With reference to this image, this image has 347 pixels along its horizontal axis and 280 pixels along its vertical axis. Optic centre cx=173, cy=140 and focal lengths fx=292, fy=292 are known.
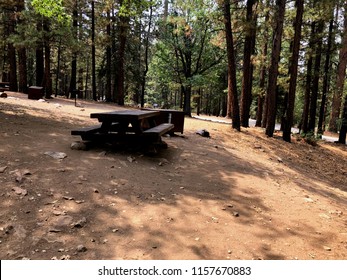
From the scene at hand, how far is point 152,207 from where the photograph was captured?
4.46 m

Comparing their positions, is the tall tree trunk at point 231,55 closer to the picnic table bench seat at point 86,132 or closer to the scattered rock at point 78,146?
the picnic table bench seat at point 86,132

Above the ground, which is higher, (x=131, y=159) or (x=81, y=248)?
(x=131, y=159)

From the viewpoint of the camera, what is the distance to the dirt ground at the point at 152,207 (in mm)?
3488

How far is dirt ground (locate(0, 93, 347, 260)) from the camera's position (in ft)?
11.4

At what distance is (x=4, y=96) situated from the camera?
52.5 ft

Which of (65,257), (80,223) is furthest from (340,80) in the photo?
(65,257)

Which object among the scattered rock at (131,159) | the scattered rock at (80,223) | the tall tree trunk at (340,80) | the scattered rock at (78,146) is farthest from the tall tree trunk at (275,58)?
the scattered rock at (80,223)

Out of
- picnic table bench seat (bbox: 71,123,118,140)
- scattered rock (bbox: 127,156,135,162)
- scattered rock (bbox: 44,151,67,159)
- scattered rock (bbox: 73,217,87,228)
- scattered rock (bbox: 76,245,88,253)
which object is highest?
picnic table bench seat (bbox: 71,123,118,140)

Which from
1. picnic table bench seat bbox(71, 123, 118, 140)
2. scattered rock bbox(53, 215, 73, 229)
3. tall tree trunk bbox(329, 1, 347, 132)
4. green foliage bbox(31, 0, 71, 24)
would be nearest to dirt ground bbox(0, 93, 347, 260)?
scattered rock bbox(53, 215, 73, 229)

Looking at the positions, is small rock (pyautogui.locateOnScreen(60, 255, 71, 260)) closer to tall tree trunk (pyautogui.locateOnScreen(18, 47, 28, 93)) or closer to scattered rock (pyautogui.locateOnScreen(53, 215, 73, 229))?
scattered rock (pyautogui.locateOnScreen(53, 215, 73, 229))

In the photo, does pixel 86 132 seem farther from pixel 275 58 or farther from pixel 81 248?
pixel 275 58

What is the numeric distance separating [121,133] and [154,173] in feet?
5.40

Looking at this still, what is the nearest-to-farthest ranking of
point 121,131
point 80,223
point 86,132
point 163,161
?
point 80,223 < point 86,132 < point 163,161 < point 121,131
